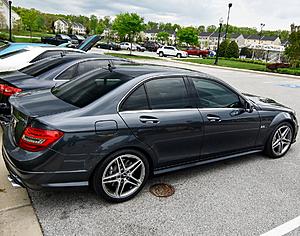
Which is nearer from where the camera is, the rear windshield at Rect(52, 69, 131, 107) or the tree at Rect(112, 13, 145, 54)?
the rear windshield at Rect(52, 69, 131, 107)

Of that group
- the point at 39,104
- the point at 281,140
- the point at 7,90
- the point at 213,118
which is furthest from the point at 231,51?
the point at 39,104

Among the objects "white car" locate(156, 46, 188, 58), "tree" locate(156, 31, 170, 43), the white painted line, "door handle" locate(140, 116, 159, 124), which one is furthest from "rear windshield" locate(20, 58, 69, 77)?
"tree" locate(156, 31, 170, 43)

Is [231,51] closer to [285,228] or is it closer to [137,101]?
[137,101]

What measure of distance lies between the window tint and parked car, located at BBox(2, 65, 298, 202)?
13 millimetres

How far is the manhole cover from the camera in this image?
3.32m

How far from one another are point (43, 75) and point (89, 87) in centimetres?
211

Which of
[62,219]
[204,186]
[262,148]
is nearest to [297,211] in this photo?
[204,186]

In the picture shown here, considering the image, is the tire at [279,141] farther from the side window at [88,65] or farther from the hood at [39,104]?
the side window at [88,65]

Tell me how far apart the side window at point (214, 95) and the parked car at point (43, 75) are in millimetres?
1305

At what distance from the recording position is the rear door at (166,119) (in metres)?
3.04

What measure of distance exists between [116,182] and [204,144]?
127 cm

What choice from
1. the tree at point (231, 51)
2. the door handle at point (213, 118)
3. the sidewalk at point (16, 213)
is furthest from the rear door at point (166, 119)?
the tree at point (231, 51)

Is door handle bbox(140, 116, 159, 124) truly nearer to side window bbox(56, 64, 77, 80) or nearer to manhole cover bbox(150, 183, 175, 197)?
manhole cover bbox(150, 183, 175, 197)

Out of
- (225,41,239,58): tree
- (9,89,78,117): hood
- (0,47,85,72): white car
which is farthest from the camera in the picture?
(225,41,239,58): tree
